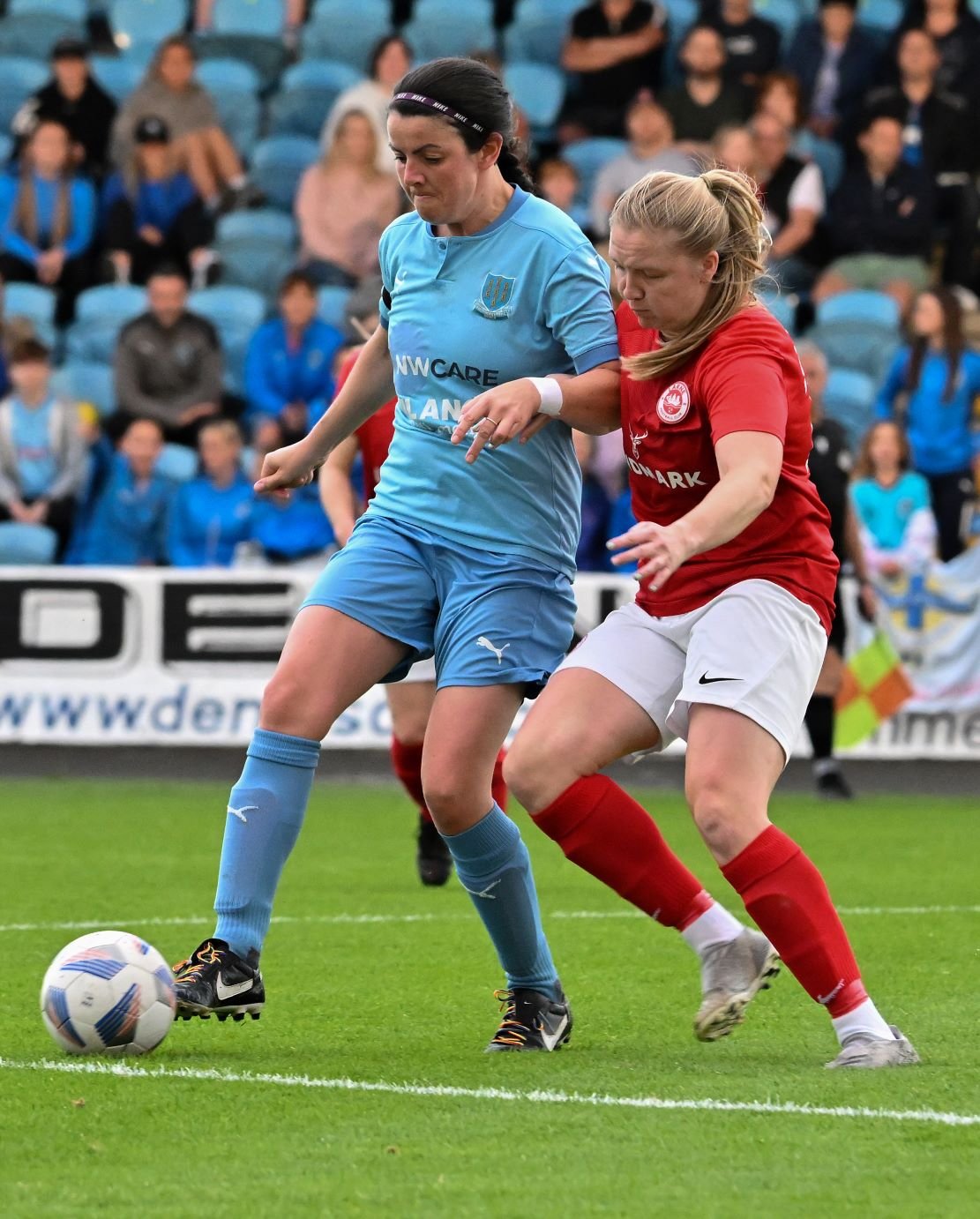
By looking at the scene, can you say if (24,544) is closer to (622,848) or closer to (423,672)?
(423,672)

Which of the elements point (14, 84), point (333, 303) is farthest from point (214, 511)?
point (14, 84)

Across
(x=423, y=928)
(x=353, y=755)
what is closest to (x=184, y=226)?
(x=353, y=755)

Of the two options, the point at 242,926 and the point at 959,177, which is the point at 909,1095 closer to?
the point at 242,926

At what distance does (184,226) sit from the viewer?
54.3 ft

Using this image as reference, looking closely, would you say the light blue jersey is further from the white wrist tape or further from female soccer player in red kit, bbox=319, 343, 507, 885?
female soccer player in red kit, bbox=319, 343, 507, 885

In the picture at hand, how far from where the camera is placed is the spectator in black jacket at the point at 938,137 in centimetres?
1633

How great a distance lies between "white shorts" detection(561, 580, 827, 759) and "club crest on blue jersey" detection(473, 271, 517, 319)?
2.48ft

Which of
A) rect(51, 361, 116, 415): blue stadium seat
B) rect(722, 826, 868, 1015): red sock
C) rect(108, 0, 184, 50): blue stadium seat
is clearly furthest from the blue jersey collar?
rect(108, 0, 184, 50): blue stadium seat

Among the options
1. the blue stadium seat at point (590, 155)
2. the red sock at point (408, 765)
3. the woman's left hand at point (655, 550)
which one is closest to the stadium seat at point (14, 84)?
the blue stadium seat at point (590, 155)

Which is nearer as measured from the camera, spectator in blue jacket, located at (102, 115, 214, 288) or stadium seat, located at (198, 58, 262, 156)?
spectator in blue jacket, located at (102, 115, 214, 288)

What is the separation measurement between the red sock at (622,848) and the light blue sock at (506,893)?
0.48 ft

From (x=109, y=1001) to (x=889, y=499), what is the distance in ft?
31.6

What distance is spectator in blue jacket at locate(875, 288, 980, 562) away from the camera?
14695 millimetres

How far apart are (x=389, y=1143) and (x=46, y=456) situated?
10987 mm
